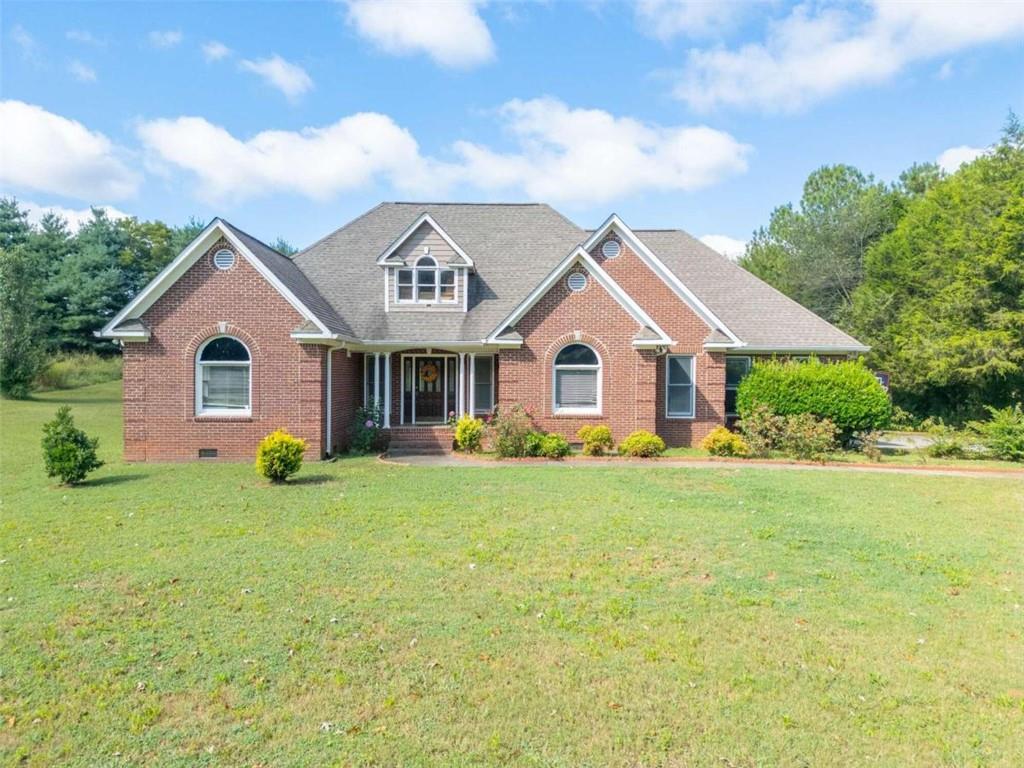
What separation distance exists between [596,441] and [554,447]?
1.19 meters

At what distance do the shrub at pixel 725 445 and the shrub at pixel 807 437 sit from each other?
1.03 meters

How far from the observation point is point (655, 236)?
23.0 metres

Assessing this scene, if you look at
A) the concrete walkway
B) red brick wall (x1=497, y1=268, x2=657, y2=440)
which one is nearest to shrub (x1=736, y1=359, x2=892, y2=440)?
the concrete walkway

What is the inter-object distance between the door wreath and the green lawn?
9.19 meters

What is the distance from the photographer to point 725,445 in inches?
617

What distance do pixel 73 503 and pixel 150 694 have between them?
7656mm

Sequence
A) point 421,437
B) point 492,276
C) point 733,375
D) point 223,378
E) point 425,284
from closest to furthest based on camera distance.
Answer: point 223,378 → point 421,437 → point 425,284 → point 733,375 → point 492,276

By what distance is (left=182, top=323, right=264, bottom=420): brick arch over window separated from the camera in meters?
15.0

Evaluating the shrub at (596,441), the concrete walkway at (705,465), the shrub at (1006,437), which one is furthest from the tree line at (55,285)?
the shrub at (1006,437)

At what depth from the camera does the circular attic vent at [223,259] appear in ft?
49.2

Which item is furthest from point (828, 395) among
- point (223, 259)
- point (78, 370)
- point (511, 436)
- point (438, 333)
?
point (78, 370)

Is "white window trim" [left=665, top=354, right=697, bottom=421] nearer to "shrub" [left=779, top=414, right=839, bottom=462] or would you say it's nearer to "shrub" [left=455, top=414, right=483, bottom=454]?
"shrub" [left=779, top=414, right=839, bottom=462]

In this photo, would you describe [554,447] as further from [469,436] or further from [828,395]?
[828,395]

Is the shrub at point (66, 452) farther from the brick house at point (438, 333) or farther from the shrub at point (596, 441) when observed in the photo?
the shrub at point (596, 441)
